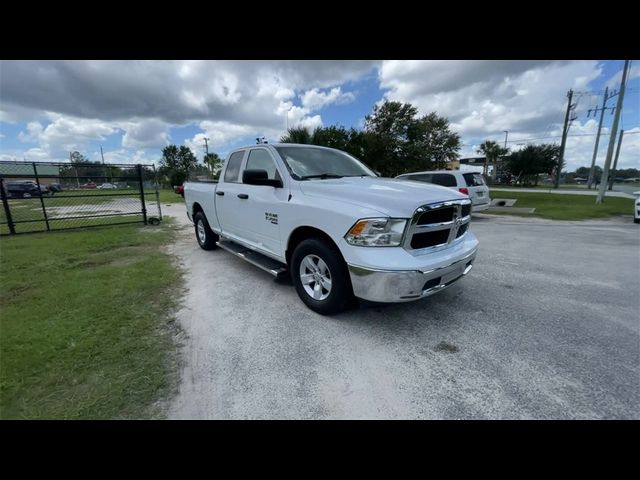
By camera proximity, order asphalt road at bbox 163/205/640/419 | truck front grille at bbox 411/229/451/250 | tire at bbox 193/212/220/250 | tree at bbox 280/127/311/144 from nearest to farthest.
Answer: asphalt road at bbox 163/205/640/419 → truck front grille at bbox 411/229/451/250 → tire at bbox 193/212/220/250 → tree at bbox 280/127/311/144

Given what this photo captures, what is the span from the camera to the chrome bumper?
7.93 ft

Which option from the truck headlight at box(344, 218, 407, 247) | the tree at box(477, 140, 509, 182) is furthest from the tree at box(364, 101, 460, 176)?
the tree at box(477, 140, 509, 182)

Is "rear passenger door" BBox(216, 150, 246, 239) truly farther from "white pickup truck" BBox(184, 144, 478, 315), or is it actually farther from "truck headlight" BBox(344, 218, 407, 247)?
"truck headlight" BBox(344, 218, 407, 247)

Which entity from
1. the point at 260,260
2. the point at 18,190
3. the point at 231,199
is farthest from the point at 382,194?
the point at 18,190

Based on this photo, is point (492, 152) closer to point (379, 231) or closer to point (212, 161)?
point (212, 161)

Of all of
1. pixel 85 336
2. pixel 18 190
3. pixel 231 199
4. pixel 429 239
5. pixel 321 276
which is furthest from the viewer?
pixel 18 190

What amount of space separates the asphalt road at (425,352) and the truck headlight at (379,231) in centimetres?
72

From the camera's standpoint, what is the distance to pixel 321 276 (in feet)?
10.0

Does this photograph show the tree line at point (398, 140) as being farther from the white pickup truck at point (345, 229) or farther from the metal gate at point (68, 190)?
the white pickup truck at point (345, 229)

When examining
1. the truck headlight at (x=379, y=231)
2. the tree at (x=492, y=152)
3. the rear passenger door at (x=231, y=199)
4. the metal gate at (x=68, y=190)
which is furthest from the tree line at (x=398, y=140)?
the tree at (x=492, y=152)

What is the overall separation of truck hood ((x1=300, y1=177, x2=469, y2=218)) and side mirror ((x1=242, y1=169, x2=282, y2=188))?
39cm

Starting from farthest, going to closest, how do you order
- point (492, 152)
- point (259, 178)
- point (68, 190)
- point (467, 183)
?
1. point (492, 152)
2. point (68, 190)
3. point (467, 183)
4. point (259, 178)

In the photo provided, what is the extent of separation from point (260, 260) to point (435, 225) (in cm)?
250
